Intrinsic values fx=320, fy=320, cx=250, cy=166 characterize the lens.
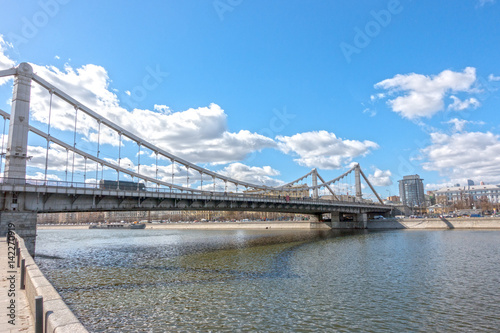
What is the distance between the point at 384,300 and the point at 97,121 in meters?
38.2

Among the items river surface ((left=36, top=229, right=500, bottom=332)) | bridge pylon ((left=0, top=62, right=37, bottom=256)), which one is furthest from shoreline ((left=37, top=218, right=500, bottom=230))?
bridge pylon ((left=0, top=62, right=37, bottom=256))

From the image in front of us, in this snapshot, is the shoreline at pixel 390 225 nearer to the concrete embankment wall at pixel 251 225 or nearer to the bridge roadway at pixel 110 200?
the concrete embankment wall at pixel 251 225

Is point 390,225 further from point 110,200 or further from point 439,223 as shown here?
point 110,200

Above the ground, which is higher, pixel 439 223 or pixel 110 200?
pixel 110 200

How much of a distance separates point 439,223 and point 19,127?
85039 mm

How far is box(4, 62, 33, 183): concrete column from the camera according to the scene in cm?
2872

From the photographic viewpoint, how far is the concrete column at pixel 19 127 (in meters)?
28.7

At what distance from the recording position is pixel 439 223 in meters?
78.2

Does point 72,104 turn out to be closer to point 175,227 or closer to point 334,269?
point 334,269

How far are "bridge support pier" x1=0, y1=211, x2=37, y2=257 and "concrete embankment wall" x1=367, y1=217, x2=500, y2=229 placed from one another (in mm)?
81450

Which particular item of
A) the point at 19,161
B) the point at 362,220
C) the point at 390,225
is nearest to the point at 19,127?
the point at 19,161

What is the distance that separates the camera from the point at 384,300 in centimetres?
1544

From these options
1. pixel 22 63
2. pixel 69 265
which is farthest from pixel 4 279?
pixel 22 63

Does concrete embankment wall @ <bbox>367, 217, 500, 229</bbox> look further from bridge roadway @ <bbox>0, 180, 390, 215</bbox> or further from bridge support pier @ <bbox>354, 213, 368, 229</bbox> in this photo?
bridge roadway @ <bbox>0, 180, 390, 215</bbox>
